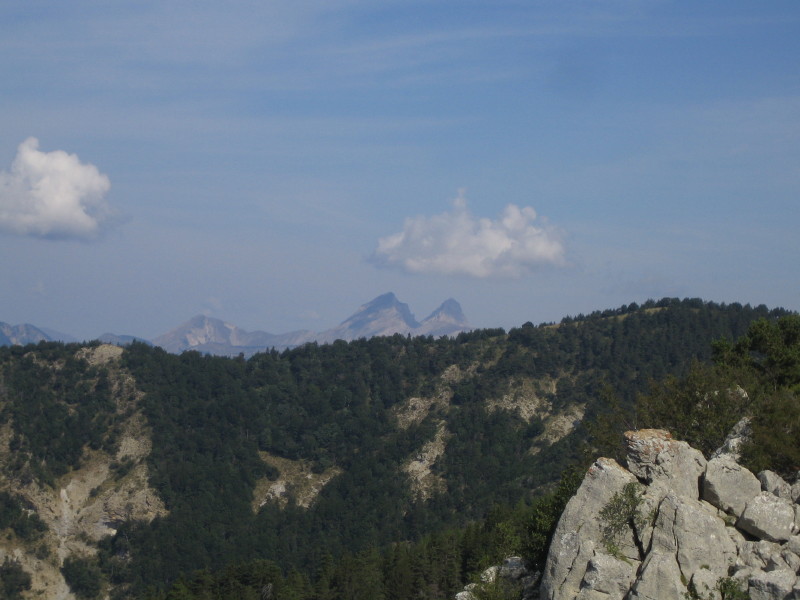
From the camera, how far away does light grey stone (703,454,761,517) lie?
35594 millimetres

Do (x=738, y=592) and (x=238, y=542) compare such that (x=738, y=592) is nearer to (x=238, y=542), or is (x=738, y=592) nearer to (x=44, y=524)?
(x=238, y=542)

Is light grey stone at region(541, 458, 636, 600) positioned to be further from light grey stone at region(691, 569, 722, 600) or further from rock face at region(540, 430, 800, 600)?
light grey stone at region(691, 569, 722, 600)

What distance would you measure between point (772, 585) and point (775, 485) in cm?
615

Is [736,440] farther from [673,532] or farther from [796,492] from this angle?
[673,532]

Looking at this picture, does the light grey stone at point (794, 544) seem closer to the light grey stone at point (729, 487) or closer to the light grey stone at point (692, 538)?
the light grey stone at point (692, 538)

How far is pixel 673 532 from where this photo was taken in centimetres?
3409

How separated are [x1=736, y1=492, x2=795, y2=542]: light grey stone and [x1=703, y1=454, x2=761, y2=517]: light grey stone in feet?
2.96

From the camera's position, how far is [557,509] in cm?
4469

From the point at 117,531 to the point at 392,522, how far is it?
209 feet

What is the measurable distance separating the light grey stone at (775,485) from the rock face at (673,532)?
1.7 inches

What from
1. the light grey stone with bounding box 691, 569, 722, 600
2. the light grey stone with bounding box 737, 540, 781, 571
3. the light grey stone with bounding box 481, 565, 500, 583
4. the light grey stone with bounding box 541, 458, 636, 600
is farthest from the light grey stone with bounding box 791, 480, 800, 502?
the light grey stone with bounding box 481, 565, 500, 583

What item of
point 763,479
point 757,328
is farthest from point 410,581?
point 763,479

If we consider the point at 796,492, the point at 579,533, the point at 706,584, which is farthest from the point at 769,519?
the point at 579,533

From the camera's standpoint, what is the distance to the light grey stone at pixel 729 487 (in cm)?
3559
